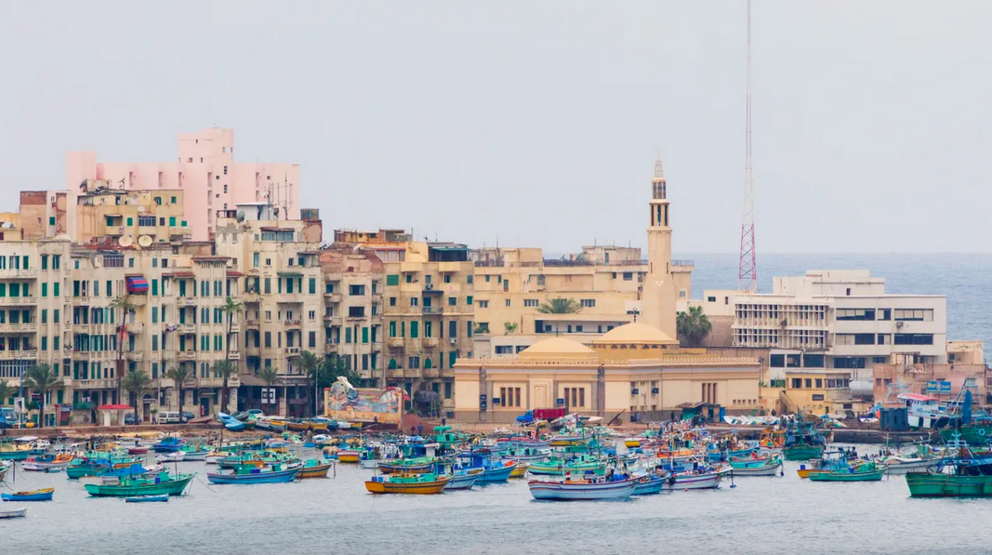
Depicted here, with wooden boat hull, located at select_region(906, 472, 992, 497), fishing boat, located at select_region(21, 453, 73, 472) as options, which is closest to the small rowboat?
fishing boat, located at select_region(21, 453, 73, 472)

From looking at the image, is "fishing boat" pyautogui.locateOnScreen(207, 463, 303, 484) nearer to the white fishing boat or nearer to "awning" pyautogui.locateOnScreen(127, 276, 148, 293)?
the white fishing boat

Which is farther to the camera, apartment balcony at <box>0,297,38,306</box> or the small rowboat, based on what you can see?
apartment balcony at <box>0,297,38,306</box>

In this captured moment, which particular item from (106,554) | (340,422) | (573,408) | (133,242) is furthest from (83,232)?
(106,554)

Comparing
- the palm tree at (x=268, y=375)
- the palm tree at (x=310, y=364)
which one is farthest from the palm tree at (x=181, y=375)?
the palm tree at (x=310, y=364)

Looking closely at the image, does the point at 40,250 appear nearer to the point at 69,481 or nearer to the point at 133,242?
the point at 133,242

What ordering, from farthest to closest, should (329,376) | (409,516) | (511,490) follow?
(329,376) < (511,490) < (409,516)

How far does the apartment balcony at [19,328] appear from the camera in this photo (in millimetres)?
171125

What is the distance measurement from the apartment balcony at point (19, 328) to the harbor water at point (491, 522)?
1948 cm

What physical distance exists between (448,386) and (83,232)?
26.4 m

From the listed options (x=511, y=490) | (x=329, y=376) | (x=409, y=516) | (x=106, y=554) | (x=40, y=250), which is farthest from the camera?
(x=329, y=376)

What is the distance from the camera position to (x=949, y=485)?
146 m

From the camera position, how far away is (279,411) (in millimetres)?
184750

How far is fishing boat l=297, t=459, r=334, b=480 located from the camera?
155375 mm

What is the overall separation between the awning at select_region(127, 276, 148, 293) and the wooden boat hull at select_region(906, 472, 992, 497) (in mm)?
53074
